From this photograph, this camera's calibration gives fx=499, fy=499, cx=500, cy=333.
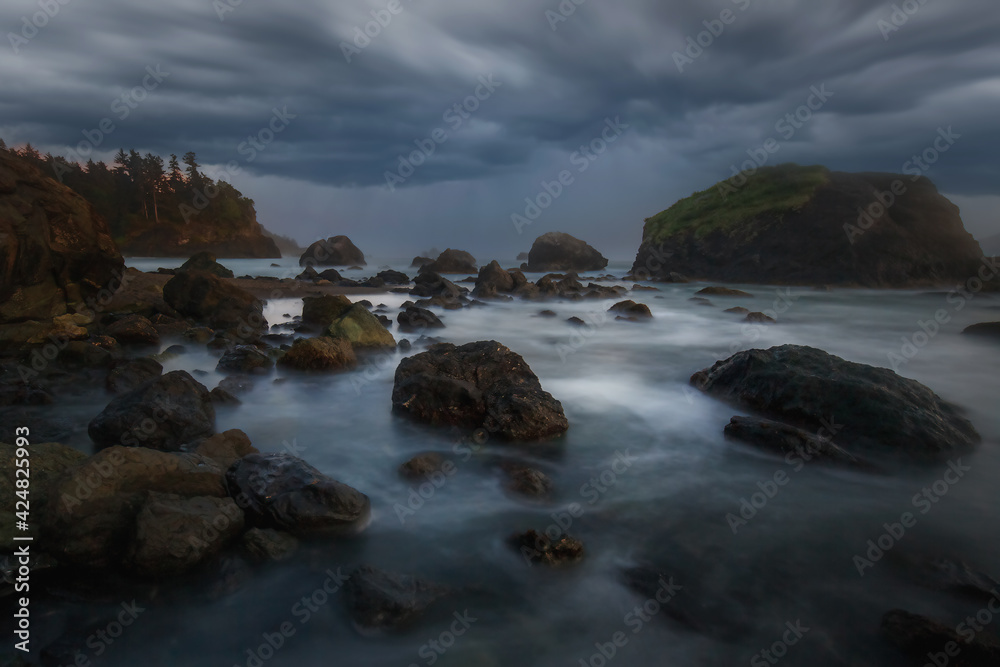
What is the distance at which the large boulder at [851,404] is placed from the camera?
20.8 ft

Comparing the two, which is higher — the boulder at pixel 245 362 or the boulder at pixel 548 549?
the boulder at pixel 548 549

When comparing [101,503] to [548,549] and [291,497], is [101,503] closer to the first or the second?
[291,497]

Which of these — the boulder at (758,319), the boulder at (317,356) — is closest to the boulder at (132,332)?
the boulder at (317,356)

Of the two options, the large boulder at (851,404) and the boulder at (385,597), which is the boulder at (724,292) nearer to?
the large boulder at (851,404)

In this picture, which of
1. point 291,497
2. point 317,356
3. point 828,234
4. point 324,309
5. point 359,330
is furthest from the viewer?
point 828,234

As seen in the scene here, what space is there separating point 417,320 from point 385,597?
1360cm

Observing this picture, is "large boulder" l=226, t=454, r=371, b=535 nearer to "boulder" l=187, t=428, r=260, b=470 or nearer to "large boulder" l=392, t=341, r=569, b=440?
"boulder" l=187, t=428, r=260, b=470

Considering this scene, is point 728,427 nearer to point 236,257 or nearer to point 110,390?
point 110,390

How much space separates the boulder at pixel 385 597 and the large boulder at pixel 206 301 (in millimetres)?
12995

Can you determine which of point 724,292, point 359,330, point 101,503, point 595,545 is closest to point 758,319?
point 724,292

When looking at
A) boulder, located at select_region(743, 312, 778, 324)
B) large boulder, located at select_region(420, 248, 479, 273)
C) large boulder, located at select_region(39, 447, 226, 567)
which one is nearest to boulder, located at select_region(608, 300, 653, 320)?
boulder, located at select_region(743, 312, 778, 324)

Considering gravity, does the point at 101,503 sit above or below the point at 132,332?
above

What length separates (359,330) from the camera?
12.1 meters

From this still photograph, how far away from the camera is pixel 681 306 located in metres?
24.6
